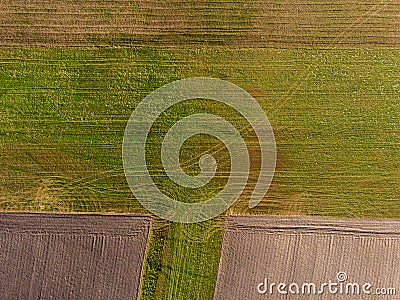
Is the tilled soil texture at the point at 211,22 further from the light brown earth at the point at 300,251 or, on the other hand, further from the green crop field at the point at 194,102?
the light brown earth at the point at 300,251

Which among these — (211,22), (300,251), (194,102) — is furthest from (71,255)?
(211,22)

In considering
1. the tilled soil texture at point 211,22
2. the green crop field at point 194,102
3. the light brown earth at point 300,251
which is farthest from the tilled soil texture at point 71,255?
the tilled soil texture at point 211,22

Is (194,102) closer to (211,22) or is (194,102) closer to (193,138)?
(193,138)

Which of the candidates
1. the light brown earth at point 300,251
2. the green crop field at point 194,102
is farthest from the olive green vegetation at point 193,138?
the light brown earth at point 300,251

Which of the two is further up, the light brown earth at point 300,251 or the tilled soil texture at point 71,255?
the light brown earth at point 300,251

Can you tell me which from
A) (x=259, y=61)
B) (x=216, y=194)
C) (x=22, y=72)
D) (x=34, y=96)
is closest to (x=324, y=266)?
(x=216, y=194)

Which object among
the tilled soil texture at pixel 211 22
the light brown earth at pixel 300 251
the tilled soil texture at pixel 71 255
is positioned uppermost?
the tilled soil texture at pixel 211 22
